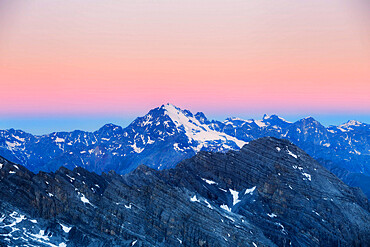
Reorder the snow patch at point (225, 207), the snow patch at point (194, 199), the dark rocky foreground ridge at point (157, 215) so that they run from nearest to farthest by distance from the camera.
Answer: the dark rocky foreground ridge at point (157, 215) → the snow patch at point (194, 199) → the snow patch at point (225, 207)

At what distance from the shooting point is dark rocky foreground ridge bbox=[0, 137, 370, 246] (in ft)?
545

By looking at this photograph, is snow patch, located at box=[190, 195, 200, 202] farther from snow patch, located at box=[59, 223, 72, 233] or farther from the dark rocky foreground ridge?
snow patch, located at box=[59, 223, 72, 233]

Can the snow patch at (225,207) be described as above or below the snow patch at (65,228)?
below

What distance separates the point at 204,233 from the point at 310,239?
166 ft

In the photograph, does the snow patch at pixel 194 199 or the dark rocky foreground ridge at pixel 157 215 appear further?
the snow patch at pixel 194 199

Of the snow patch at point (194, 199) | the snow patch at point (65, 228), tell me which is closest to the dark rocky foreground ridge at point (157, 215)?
the snow patch at point (65, 228)

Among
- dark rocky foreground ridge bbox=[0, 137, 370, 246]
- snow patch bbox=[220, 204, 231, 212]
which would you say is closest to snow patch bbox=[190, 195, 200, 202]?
dark rocky foreground ridge bbox=[0, 137, 370, 246]

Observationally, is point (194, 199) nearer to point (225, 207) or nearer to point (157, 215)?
point (157, 215)

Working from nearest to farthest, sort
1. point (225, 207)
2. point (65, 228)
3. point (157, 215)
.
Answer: point (65, 228) → point (157, 215) → point (225, 207)

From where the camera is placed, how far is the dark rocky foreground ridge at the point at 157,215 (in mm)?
166250

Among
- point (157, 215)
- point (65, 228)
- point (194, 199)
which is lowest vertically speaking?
point (157, 215)

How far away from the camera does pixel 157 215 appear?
176 meters

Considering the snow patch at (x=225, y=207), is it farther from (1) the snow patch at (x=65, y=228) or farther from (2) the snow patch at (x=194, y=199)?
(1) the snow patch at (x=65, y=228)

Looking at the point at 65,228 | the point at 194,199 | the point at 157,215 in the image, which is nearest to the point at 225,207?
the point at 194,199
